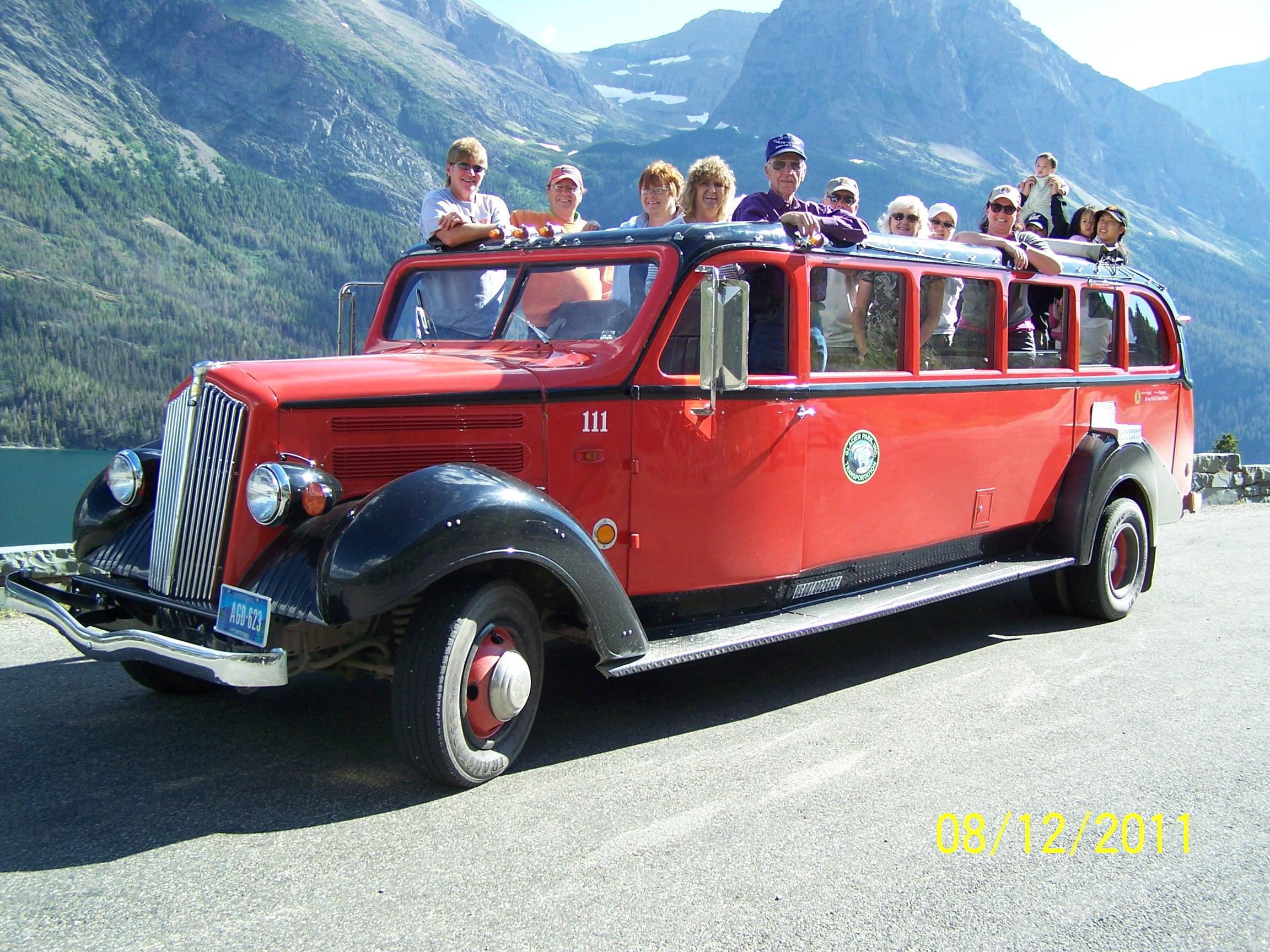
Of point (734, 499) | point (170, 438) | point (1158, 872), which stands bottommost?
point (1158, 872)

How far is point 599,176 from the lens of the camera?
541 ft

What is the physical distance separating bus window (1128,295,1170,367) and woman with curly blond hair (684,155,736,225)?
11.4 ft

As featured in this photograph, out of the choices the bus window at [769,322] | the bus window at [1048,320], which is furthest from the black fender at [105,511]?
the bus window at [1048,320]

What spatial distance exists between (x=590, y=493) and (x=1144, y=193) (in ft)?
741

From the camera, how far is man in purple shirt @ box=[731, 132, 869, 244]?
4.80 meters

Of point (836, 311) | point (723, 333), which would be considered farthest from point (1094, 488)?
point (723, 333)

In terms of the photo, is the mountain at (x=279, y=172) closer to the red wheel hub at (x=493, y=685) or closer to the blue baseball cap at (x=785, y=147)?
the blue baseball cap at (x=785, y=147)

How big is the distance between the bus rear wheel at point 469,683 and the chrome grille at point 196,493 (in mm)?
813

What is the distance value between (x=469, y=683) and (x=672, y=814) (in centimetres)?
86

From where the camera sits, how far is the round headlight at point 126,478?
169 inches

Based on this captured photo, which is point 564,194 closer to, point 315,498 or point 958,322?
point 958,322

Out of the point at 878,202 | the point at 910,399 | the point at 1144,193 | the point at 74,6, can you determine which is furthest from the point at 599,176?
the point at 910,399

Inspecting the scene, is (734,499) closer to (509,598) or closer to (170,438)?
(509,598)
